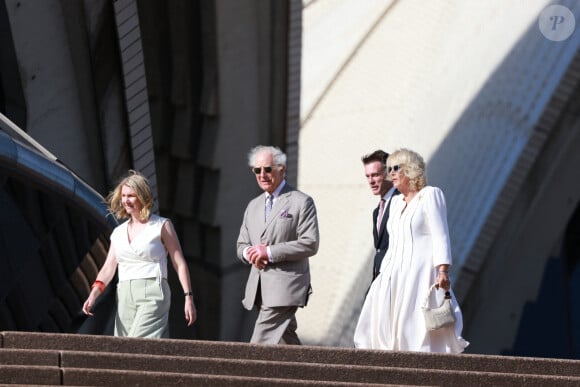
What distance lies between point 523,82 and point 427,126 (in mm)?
2865

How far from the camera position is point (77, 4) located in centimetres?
1574

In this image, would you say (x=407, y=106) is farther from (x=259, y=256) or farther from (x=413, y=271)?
(x=413, y=271)

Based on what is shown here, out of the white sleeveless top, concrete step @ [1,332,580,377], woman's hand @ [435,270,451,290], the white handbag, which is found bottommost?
concrete step @ [1,332,580,377]

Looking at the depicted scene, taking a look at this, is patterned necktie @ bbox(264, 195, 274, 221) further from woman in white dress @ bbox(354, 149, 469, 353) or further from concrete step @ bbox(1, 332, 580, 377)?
concrete step @ bbox(1, 332, 580, 377)

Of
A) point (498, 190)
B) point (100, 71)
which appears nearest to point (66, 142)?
point (100, 71)

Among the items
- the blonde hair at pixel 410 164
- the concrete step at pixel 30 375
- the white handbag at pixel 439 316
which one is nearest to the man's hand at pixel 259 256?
the blonde hair at pixel 410 164

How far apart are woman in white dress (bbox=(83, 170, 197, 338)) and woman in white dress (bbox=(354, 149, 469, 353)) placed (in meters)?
1.04

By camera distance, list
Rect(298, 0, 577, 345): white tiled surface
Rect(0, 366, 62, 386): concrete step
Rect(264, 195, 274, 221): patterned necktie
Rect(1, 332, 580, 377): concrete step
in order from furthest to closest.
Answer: Rect(298, 0, 577, 345): white tiled surface
Rect(264, 195, 274, 221): patterned necktie
Rect(1, 332, 580, 377): concrete step
Rect(0, 366, 62, 386): concrete step

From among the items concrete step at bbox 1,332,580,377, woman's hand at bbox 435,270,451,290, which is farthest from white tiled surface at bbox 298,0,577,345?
concrete step at bbox 1,332,580,377

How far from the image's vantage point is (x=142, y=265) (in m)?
8.84

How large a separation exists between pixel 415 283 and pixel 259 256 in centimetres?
90

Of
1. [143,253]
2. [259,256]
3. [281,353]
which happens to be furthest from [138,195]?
[281,353]

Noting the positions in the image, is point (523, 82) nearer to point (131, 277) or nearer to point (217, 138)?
point (217, 138)

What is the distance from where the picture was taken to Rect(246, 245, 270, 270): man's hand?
9.16 m
